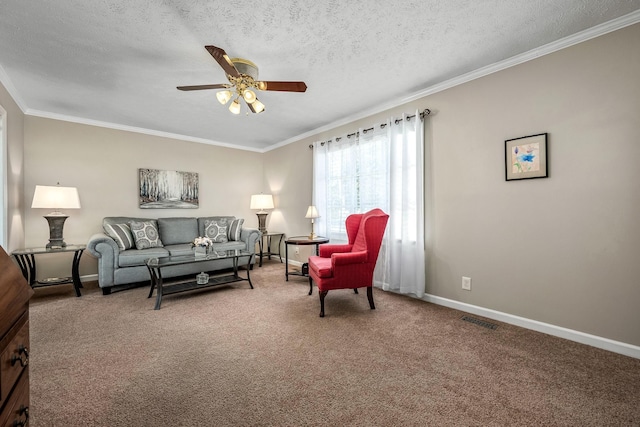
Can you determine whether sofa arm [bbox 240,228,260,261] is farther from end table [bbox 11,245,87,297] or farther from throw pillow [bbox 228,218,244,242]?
end table [bbox 11,245,87,297]

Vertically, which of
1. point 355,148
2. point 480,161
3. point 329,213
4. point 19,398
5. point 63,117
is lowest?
point 19,398

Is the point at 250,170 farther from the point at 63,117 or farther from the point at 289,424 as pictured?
the point at 289,424

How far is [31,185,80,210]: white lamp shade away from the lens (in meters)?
3.37

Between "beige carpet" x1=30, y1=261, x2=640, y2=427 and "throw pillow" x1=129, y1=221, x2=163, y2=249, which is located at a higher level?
"throw pillow" x1=129, y1=221, x2=163, y2=249

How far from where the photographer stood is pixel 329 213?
4.37 metres

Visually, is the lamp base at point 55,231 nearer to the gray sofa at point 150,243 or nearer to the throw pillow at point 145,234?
the gray sofa at point 150,243

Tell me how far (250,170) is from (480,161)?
4.46 meters

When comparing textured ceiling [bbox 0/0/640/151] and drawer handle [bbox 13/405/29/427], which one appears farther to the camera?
textured ceiling [bbox 0/0/640/151]

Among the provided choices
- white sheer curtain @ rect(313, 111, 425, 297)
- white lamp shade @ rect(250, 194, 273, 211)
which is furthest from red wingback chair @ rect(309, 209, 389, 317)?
white lamp shade @ rect(250, 194, 273, 211)

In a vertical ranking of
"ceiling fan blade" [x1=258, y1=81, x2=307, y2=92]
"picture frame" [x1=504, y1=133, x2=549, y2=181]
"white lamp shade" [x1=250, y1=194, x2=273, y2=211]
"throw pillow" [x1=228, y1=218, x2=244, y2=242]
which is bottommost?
"throw pillow" [x1=228, y1=218, x2=244, y2=242]

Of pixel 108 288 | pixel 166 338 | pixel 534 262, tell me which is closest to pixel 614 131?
pixel 534 262

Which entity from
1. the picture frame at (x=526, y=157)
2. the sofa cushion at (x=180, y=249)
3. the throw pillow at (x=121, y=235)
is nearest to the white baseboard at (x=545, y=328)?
the picture frame at (x=526, y=157)

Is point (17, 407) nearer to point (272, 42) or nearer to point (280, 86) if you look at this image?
point (280, 86)

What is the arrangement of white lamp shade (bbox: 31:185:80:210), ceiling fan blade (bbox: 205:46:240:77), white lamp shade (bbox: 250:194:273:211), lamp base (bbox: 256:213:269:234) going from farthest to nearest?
lamp base (bbox: 256:213:269:234) < white lamp shade (bbox: 250:194:273:211) < white lamp shade (bbox: 31:185:80:210) < ceiling fan blade (bbox: 205:46:240:77)
